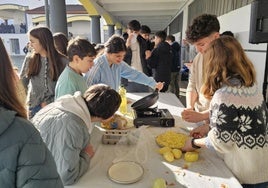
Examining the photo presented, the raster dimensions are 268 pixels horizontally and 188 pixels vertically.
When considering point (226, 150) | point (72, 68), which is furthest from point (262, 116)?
point (72, 68)

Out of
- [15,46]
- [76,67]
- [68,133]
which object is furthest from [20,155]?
[15,46]

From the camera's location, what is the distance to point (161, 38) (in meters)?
3.78

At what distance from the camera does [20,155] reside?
56 centimetres

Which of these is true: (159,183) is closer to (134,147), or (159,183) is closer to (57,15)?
(134,147)

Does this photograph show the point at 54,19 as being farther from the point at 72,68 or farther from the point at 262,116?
the point at 262,116

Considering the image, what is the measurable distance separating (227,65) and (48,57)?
1299 mm

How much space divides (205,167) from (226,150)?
0.47 feet

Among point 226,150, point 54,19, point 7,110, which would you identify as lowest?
point 226,150

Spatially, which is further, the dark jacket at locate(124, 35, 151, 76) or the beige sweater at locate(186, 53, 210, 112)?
the dark jacket at locate(124, 35, 151, 76)

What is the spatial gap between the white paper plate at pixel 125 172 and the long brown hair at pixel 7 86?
522mm

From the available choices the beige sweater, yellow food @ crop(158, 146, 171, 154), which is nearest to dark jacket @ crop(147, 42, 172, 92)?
the beige sweater

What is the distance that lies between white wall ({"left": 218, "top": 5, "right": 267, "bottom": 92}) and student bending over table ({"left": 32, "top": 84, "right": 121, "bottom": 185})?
1.86m

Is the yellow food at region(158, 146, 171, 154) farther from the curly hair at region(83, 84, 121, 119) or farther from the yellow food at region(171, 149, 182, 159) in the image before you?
the curly hair at region(83, 84, 121, 119)

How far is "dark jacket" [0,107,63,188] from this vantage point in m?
0.55
